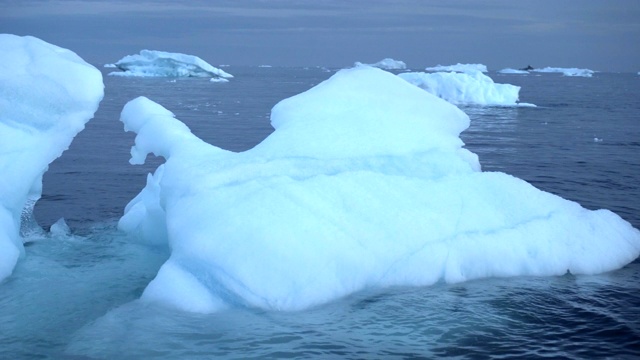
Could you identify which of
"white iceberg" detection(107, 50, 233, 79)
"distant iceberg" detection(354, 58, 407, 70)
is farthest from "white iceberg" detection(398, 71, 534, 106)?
"distant iceberg" detection(354, 58, 407, 70)

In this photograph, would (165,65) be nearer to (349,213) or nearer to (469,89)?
(469,89)

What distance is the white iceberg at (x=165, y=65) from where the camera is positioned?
224 ft

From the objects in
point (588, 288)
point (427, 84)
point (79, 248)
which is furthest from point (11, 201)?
point (427, 84)

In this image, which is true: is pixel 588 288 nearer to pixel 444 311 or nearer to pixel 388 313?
pixel 444 311

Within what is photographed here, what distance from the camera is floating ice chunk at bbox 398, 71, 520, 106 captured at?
41.2 m

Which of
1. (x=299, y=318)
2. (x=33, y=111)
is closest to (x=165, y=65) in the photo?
(x=33, y=111)

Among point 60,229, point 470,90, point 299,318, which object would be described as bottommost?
point 299,318

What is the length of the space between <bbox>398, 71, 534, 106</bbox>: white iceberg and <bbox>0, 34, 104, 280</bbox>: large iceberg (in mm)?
33404

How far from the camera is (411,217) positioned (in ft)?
26.2

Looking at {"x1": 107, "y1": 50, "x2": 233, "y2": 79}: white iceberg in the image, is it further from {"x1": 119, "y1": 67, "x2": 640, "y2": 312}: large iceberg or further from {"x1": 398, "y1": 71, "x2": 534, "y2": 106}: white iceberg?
{"x1": 119, "y1": 67, "x2": 640, "y2": 312}: large iceberg

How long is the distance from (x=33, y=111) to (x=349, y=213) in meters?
5.09

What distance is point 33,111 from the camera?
943 cm

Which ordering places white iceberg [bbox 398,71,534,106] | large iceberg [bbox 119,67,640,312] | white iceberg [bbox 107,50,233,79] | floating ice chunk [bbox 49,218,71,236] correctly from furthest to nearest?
white iceberg [bbox 107,50,233,79] < white iceberg [bbox 398,71,534,106] < floating ice chunk [bbox 49,218,71,236] < large iceberg [bbox 119,67,640,312]

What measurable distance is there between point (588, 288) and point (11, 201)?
7652 mm
